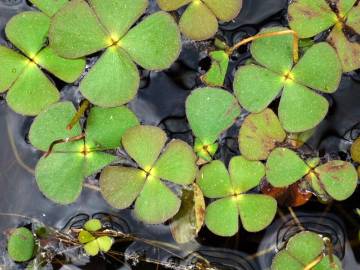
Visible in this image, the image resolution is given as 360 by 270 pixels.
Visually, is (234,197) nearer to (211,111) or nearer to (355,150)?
(211,111)

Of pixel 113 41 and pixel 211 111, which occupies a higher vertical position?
pixel 113 41

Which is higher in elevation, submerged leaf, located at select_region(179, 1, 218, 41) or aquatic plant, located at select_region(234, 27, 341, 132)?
submerged leaf, located at select_region(179, 1, 218, 41)

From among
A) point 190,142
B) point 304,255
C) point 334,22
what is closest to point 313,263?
point 304,255

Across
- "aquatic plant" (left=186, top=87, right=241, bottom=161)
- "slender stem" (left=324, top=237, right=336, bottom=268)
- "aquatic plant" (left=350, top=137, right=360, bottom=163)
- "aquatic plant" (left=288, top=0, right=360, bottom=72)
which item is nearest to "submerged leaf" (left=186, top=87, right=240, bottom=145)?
"aquatic plant" (left=186, top=87, right=241, bottom=161)

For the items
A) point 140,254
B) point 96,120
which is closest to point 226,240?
point 140,254

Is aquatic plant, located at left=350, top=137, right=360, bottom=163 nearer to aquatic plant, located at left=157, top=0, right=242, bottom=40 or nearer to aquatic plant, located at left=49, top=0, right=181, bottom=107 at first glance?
aquatic plant, located at left=157, top=0, right=242, bottom=40

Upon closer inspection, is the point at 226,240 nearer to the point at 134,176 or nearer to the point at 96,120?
the point at 134,176

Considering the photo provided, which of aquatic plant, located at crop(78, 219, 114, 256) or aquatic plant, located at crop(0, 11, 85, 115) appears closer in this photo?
aquatic plant, located at crop(0, 11, 85, 115)
